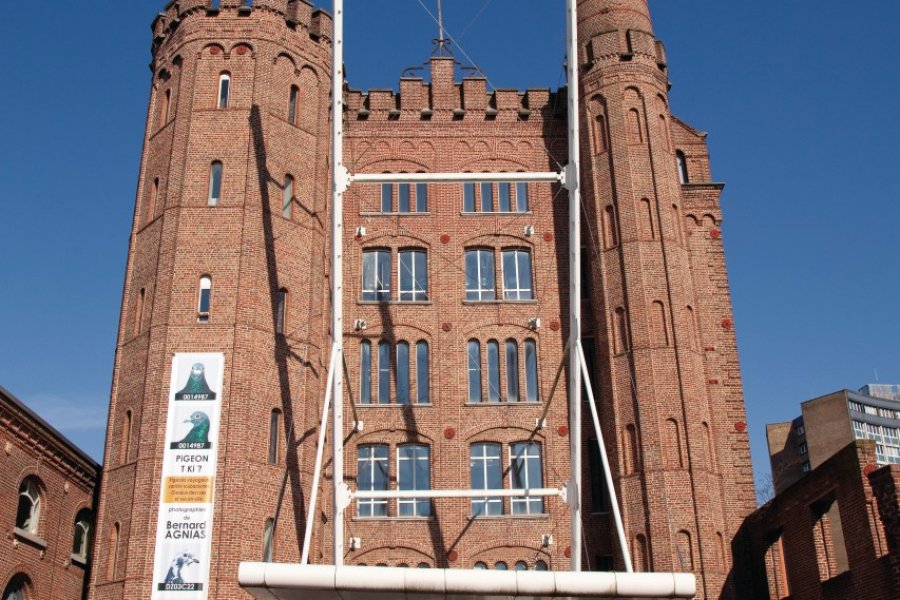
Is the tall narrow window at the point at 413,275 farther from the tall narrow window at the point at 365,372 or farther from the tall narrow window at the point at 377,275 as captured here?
the tall narrow window at the point at 365,372

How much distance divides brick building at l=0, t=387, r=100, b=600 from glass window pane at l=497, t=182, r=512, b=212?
638 inches

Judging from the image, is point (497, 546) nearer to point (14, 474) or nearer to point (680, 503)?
point (680, 503)

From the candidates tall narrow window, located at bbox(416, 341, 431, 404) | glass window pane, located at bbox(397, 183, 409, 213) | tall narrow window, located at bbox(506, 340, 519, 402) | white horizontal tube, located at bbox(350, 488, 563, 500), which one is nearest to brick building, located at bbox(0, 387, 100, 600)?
white horizontal tube, located at bbox(350, 488, 563, 500)

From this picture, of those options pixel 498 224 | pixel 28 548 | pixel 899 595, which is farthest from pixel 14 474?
pixel 899 595

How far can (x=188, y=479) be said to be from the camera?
27453 mm

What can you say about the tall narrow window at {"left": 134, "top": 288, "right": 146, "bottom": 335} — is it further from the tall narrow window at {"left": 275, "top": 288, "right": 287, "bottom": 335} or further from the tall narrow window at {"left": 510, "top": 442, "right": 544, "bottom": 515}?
the tall narrow window at {"left": 510, "top": 442, "right": 544, "bottom": 515}

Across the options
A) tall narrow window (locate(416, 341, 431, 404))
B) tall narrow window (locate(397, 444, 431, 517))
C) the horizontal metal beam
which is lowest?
tall narrow window (locate(397, 444, 431, 517))

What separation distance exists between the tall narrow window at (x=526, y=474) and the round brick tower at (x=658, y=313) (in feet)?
8.68

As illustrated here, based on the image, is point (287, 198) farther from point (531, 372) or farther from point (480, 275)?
point (531, 372)

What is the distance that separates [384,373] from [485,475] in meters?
4.75

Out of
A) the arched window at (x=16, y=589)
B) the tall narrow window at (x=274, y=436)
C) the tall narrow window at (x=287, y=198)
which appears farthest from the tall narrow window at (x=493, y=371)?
the arched window at (x=16, y=589)

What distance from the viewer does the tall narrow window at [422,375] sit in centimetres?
3316

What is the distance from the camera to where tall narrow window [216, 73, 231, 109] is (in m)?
32.7

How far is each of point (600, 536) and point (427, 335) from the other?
8603 mm
